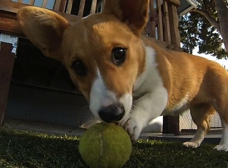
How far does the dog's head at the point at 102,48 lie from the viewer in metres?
1.84

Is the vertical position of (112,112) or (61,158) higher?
(112,112)

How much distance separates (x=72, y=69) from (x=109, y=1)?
0.64 m

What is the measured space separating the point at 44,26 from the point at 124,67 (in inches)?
32.2

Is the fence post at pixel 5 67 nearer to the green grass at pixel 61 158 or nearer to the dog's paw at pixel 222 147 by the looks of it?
the green grass at pixel 61 158

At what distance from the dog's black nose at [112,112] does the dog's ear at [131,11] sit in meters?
1.02

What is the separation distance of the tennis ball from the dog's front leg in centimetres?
18

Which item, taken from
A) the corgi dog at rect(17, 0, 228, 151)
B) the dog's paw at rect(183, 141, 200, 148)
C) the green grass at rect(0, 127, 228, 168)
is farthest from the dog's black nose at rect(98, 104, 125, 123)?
the dog's paw at rect(183, 141, 200, 148)

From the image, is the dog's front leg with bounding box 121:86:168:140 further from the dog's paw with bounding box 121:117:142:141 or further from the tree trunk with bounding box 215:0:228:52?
the tree trunk with bounding box 215:0:228:52

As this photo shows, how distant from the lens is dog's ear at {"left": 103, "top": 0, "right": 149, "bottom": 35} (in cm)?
248

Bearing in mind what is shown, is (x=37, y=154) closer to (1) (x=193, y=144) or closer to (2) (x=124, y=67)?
(2) (x=124, y=67)

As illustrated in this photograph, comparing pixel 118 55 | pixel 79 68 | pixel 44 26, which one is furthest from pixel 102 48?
pixel 44 26

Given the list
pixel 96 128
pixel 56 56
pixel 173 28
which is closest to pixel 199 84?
pixel 56 56

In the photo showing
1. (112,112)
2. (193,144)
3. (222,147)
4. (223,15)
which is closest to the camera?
(112,112)

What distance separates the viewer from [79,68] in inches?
87.3
